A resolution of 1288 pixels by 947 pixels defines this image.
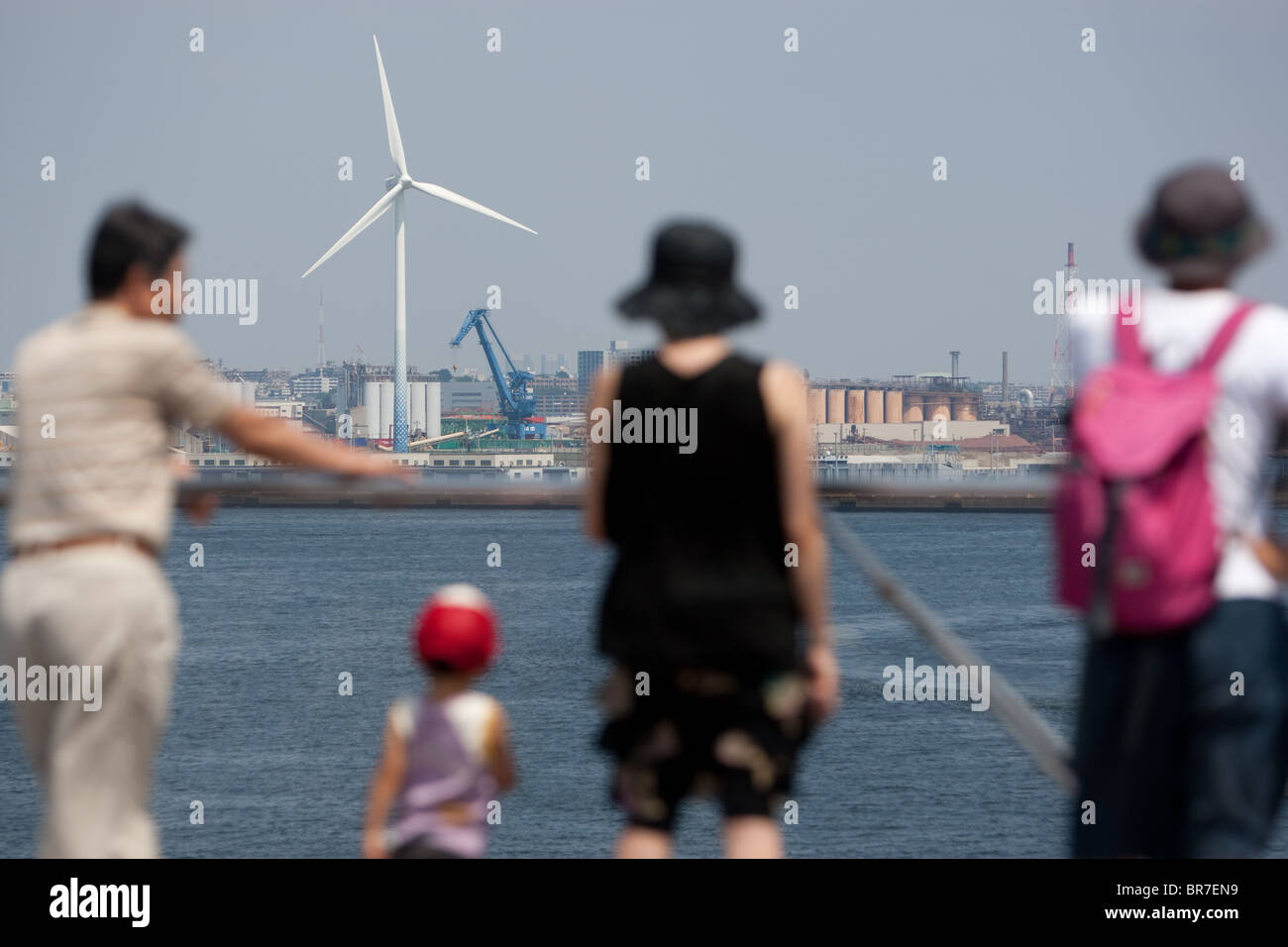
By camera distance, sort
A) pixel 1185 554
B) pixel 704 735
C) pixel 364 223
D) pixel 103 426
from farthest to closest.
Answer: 1. pixel 364 223
2. pixel 704 735
3. pixel 103 426
4. pixel 1185 554

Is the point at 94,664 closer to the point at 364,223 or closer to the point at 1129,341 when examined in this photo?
the point at 1129,341

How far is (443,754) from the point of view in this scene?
3.97 m

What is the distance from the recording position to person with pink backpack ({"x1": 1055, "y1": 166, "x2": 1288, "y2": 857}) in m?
3.38

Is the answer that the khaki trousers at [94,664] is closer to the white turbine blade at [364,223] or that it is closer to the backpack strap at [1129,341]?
the backpack strap at [1129,341]

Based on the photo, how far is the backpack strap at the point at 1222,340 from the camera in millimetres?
3459

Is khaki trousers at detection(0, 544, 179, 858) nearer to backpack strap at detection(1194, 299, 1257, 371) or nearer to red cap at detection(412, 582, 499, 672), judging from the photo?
red cap at detection(412, 582, 499, 672)

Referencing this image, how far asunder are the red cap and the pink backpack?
53.7 inches

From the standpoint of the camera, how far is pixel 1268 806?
3488mm

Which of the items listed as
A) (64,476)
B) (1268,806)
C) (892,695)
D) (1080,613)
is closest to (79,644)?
(64,476)

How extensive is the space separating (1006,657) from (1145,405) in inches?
2842

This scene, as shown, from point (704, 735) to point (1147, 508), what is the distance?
3.65ft

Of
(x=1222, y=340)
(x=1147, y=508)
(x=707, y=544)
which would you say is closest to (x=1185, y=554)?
(x=1147, y=508)
